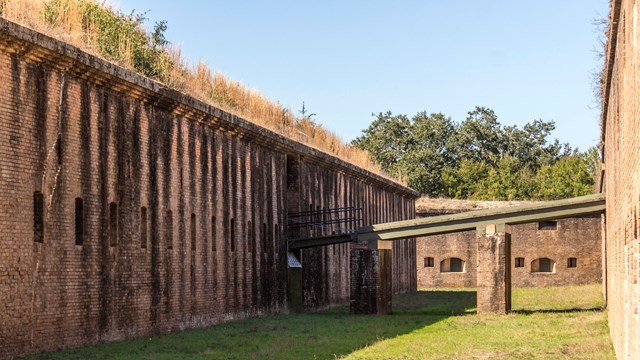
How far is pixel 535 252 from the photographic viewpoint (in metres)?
47.0

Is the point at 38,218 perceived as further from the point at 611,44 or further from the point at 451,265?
the point at 451,265

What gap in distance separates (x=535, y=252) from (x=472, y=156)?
2934 centimetres

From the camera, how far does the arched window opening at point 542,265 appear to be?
4712 centimetres

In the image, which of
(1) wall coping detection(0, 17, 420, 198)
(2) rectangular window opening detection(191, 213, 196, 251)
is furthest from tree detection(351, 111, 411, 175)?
(2) rectangular window opening detection(191, 213, 196, 251)

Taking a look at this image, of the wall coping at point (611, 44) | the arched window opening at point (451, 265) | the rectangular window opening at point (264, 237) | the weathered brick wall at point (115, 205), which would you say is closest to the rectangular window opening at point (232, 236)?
the weathered brick wall at point (115, 205)

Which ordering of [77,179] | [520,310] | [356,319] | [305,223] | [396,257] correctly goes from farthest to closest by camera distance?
[396,257] → [305,223] → [520,310] → [356,319] → [77,179]

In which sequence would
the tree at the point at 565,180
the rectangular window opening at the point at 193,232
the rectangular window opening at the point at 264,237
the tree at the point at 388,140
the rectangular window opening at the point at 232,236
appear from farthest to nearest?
the tree at the point at 388,140 < the tree at the point at 565,180 < the rectangular window opening at the point at 264,237 < the rectangular window opening at the point at 232,236 < the rectangular window opening at the point at 193,232

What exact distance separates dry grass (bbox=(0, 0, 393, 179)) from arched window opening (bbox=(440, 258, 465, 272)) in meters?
9.08

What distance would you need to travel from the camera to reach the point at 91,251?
16828 mm

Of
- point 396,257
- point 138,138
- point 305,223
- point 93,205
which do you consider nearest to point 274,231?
point 305,223

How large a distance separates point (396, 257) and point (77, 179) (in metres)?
26.3

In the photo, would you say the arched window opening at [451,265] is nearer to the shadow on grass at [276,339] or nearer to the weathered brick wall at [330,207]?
the weathered brick wall at [330,207]

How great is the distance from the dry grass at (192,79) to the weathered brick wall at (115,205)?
0.85 m

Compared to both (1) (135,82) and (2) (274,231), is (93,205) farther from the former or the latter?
(2) (274,231)
